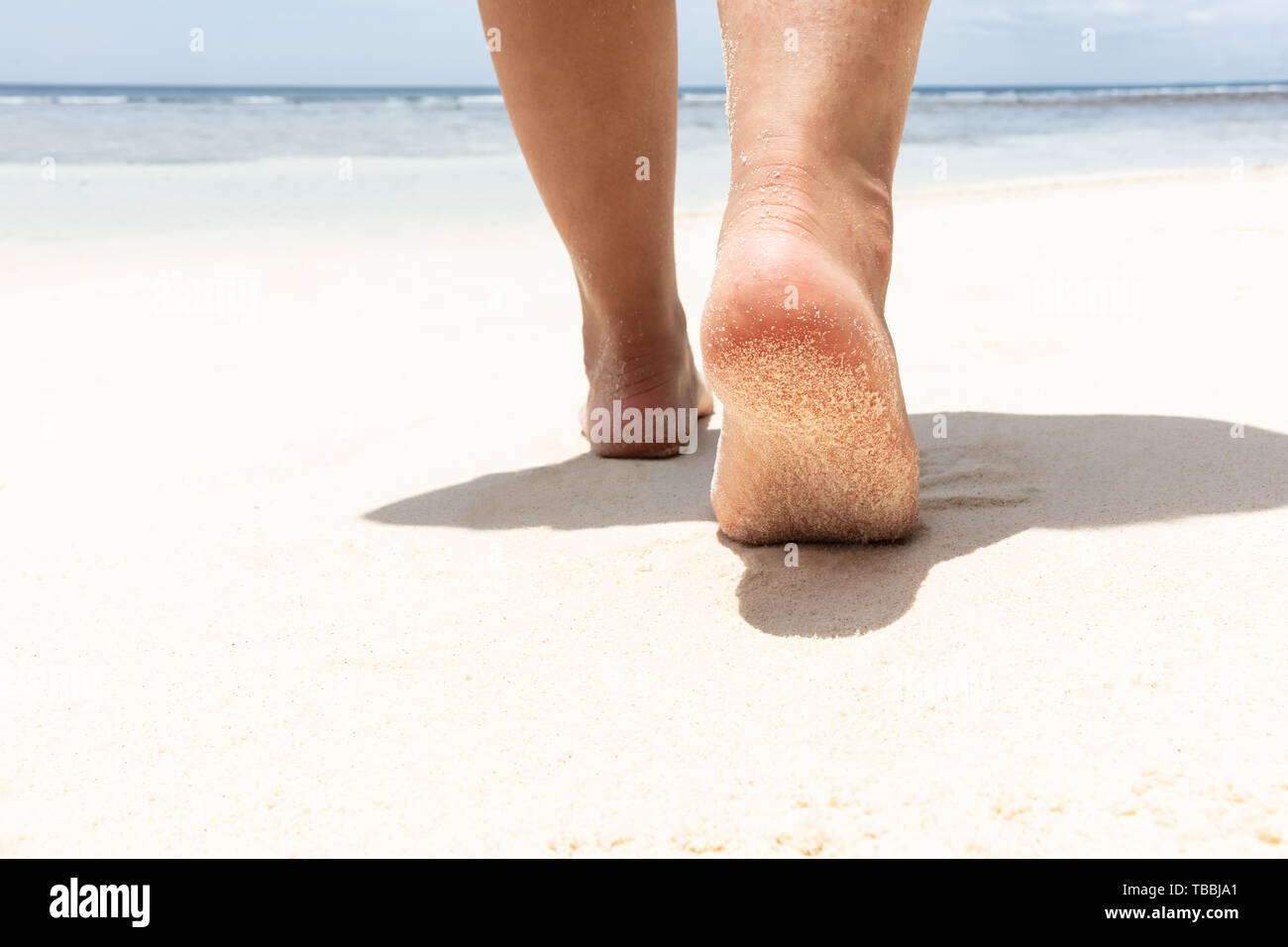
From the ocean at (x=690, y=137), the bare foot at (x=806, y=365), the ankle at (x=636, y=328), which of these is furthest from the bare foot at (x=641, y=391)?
the ocean at (x=690, y=137)

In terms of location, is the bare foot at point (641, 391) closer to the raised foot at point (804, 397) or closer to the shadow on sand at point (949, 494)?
the shadow on sand at point (949, 494)

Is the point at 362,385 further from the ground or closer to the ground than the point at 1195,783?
closer to the ground

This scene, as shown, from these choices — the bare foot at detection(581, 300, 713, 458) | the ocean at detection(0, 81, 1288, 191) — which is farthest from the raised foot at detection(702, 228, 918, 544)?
the ocean at detection(0, 81, 1288, 191)

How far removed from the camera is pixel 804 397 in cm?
77

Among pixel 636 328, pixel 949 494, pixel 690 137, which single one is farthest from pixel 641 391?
pixel 690 137

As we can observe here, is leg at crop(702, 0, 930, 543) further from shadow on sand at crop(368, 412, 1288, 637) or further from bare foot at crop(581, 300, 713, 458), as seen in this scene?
bare foot at crop(581, 300, 713, 458)

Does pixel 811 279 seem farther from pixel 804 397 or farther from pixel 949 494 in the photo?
pixel 949 494

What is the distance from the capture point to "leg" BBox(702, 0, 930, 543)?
75 cm

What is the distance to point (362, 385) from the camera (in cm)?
174

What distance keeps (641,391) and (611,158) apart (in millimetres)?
288

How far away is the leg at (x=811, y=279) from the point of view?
0.75 m
